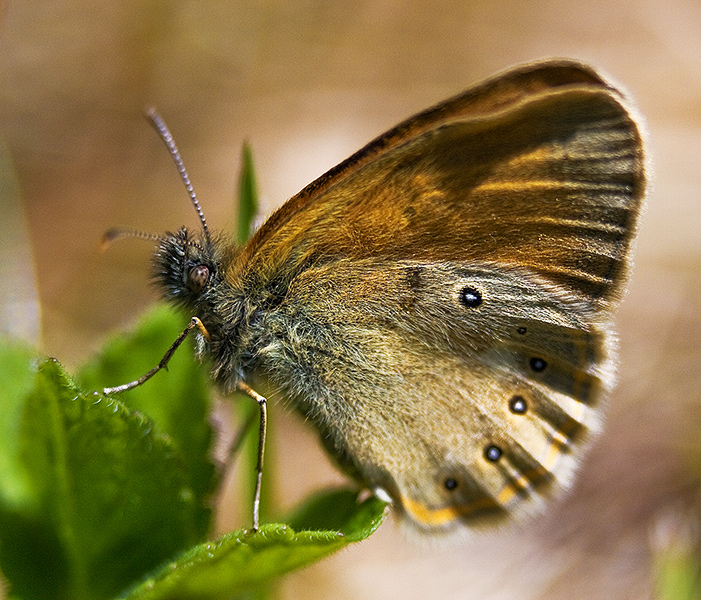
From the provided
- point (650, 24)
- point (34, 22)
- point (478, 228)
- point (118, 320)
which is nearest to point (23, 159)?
point (34, 22)

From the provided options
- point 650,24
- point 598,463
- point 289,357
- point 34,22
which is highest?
point 34,22

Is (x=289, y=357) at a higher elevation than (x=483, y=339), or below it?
higher

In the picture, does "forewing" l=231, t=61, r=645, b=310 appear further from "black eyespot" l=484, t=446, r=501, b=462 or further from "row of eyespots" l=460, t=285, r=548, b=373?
"black eyespot" l=484, t=446, r=501, b=462

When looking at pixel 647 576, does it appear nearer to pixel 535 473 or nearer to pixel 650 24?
pixel 535 473

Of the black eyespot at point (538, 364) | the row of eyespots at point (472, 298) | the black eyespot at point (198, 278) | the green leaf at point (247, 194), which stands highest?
the green leaf at point (247, 194)

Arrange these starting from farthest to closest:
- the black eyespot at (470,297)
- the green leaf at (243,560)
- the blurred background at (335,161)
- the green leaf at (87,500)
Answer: the blurred background at (335,161) → the black eyespot at (470,297) → the green leaf at (87,500) → the green leaf at (243,560)

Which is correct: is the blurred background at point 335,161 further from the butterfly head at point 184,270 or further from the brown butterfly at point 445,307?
the brown butterfly at point 445,307

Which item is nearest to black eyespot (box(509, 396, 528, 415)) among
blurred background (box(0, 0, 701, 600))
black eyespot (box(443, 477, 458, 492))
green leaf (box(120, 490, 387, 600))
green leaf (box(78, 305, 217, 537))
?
black eyespot (box(443, 477, 458, 492))

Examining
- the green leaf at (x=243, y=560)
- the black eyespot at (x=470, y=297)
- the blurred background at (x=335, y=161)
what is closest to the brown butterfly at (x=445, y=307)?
the black eyespot at (x=470, y=297)
